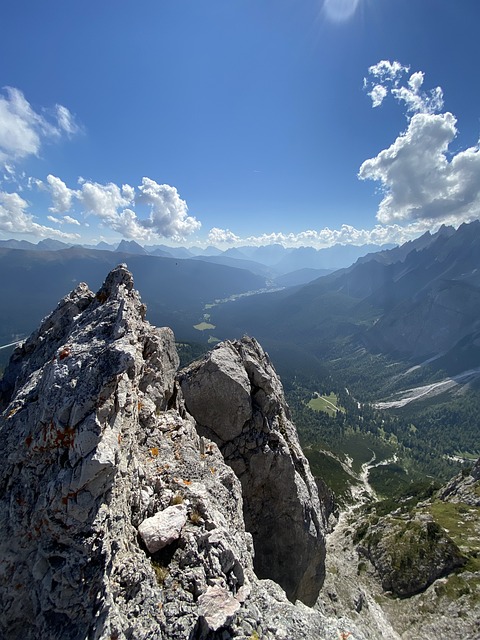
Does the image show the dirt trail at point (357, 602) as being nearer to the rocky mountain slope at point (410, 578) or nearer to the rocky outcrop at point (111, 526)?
the rocky mountain slope at point (410, 578)

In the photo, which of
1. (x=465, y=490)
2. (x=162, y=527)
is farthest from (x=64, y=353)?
(x=465, y=490)

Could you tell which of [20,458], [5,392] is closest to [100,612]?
[20,458]

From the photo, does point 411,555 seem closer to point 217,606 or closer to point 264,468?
point 264,468

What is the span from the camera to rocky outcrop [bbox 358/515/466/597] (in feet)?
154

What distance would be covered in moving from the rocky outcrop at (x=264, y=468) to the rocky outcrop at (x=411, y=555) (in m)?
23.2

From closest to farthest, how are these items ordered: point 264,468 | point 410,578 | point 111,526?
1. point 111,526
2. point 264,468
3. point 410,578

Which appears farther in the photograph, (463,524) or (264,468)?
(463,524)

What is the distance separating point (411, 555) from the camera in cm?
5031

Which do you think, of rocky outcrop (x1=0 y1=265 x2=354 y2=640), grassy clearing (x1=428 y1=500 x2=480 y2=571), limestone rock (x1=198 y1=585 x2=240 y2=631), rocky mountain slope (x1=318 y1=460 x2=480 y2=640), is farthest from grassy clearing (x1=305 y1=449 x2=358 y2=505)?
limestone rock (x1=198 y1=585 x2=240 y2=631)

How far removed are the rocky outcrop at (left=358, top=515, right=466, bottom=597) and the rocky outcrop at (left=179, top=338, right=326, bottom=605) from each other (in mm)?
23226

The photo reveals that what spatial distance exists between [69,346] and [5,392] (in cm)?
1514

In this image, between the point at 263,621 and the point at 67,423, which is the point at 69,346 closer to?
the point at 67,423

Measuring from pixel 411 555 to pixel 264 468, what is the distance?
38.4m

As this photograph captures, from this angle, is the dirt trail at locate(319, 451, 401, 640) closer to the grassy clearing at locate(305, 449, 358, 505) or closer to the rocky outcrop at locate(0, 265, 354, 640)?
the rocky outcrop at locate(0, 265, 354, 640)
